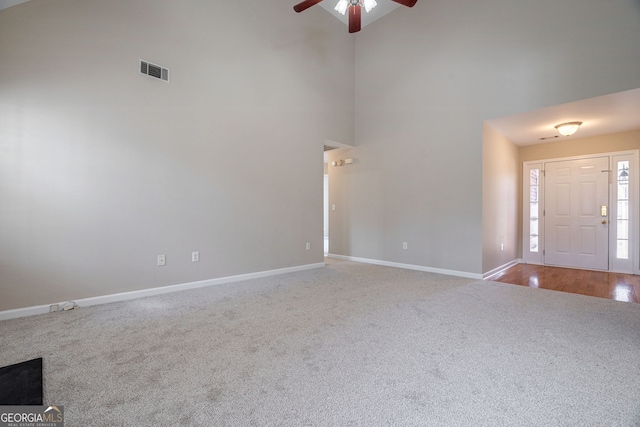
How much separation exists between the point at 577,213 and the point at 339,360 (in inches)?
230

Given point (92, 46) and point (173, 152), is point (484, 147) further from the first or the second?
point (92, 46)

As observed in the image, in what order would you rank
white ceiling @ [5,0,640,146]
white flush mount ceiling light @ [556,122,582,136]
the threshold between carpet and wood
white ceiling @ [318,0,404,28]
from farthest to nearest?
white ceiling @ [318,0,404,28]
white flush mount ceiling light @ [556,122,582,136]
white ceiling @ [5,0,640,146]
the threshold between carpet and wood

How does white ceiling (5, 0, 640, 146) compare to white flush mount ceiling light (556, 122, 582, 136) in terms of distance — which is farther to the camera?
white flush mount ceiling light (556, 122, 582, 136)

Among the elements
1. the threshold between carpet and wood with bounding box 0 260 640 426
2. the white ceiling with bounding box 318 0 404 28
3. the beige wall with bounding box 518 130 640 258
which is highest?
the white ceiling with bounding box 318 0 404 28

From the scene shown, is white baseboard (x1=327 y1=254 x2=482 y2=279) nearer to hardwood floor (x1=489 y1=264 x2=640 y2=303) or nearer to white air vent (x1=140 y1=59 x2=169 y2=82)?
hardwood floor (x1=489 y1=264 x2=640 y2=303)

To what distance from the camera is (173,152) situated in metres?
3.43

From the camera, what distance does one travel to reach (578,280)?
413cm

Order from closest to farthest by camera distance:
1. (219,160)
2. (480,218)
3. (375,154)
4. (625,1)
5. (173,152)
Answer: (625,1) < (173,152) < (219,160) < (480,218) < (375,154)

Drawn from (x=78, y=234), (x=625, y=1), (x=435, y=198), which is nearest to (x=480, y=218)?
(x=435, y=198)

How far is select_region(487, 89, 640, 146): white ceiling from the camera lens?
3357 mm

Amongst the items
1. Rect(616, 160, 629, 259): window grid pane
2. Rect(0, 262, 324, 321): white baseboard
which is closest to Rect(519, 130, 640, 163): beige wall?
Rect(616, 160, 629, 259): window grid pane

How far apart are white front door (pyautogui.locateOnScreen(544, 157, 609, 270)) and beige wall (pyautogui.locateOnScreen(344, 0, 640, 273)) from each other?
6.69 feet

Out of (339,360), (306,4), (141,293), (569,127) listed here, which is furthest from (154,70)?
(569,127)

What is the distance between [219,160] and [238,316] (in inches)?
88.6
